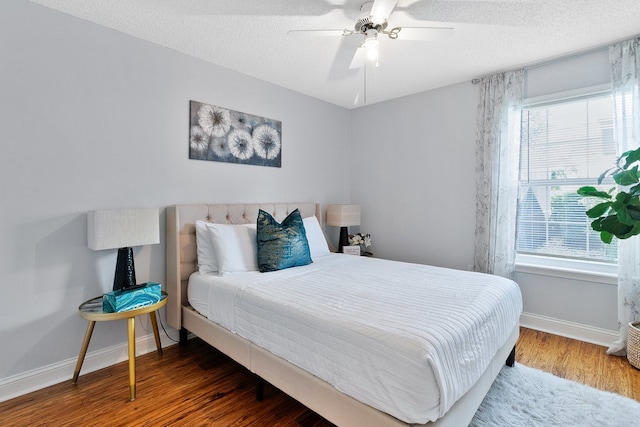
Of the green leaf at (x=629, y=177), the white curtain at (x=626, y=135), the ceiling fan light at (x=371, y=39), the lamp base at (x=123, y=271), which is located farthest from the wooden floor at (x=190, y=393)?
the ceiling fan light at (x=371, y=39)

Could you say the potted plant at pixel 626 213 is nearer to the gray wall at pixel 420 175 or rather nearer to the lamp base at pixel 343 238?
the gray wall at pixel 420 175

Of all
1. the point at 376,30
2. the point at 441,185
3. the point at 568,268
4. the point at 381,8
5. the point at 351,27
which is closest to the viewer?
the point at 381,8

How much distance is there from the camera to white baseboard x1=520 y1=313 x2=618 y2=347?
269cm

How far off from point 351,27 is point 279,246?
185cm

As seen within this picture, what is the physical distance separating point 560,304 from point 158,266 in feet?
12.5

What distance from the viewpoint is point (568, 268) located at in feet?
9.54

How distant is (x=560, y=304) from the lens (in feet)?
9.59

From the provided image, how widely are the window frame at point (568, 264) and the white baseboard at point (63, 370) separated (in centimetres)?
366

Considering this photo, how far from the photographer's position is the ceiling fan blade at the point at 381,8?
1.73m

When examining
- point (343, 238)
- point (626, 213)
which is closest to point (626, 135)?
point (626, 213)

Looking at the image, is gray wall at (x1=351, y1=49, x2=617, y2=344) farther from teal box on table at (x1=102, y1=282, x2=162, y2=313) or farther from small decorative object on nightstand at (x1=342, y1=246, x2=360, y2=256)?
teal box on table at (x1=102, y1=282, x2=162, y2=313)

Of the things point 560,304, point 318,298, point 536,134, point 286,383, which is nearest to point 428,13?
point 536,134

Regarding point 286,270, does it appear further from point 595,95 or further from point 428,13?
point 595,95

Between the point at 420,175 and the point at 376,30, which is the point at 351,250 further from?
the point at 376,30
